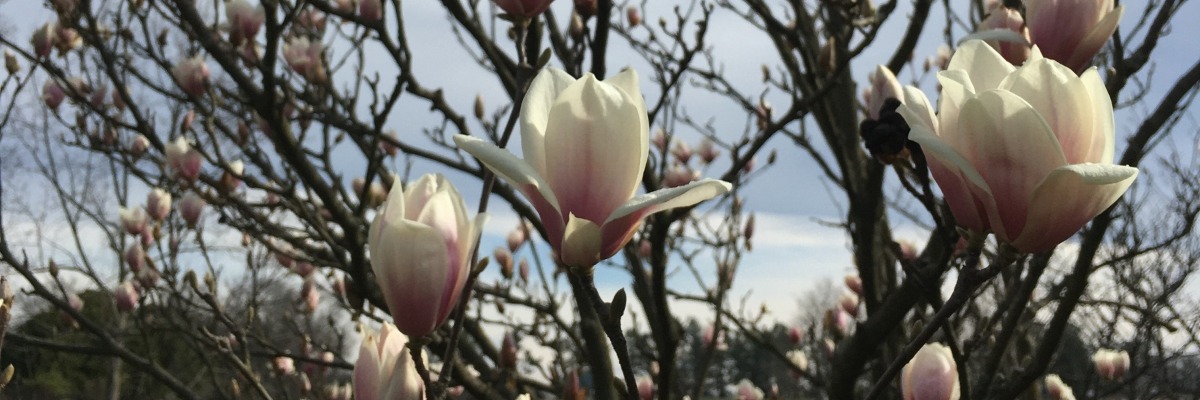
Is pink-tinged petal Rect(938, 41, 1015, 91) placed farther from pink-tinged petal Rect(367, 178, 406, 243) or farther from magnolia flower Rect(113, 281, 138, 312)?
magnolia flower Rect(113, 281, 138, 312)

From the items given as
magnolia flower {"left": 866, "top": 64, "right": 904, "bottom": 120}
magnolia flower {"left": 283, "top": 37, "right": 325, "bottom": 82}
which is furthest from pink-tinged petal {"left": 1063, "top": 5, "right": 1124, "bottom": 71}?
magnolia flower {"left": 283, "top": 37, "right": 325, "bottom": 82}

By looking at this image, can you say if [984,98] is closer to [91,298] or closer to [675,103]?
[675,103]

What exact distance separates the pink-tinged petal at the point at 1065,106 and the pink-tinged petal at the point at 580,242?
13.1 inches

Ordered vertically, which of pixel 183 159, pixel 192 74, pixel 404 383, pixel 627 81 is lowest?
pixel 404 383

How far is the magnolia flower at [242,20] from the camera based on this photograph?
2.40 m

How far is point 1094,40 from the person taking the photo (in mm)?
1133

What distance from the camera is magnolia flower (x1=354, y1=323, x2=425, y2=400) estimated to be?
30.8 inches

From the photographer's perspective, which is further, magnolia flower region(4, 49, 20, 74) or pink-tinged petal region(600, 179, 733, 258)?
magnolia flower region(4, 49, 20, 74)

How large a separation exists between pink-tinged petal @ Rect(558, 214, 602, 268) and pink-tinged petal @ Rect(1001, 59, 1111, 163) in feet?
1.09

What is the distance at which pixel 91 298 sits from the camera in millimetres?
10547

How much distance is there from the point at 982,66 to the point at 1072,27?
53cm

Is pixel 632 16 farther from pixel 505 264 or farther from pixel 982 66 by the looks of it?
pixel 982 66

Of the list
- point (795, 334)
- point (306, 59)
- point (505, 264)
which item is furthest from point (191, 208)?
point (795, 334)

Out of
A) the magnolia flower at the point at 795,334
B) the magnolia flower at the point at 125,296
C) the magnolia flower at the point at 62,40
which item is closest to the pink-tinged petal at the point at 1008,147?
the magnolia flower at the point at 62,40
